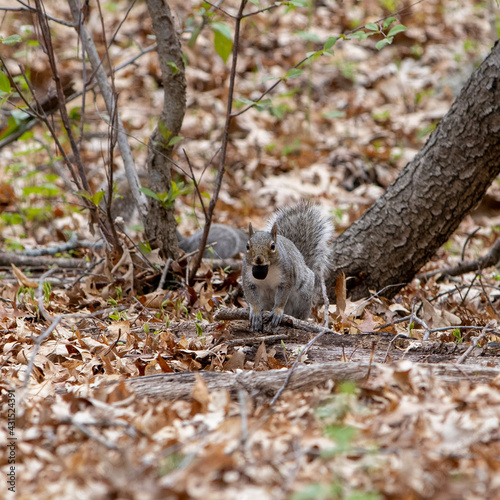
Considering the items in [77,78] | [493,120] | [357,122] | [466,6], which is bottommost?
[493,120]

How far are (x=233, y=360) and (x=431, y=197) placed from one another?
2131 mm

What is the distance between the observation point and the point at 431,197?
4461 mm

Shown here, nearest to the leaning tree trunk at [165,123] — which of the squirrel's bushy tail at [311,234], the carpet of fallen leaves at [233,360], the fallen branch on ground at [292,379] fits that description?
the carpet of fallen leaves at [233,360]

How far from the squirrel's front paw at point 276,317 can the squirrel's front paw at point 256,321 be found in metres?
0.09

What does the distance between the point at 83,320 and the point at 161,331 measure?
70 cm

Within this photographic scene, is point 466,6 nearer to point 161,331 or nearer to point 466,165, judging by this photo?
point 466,165

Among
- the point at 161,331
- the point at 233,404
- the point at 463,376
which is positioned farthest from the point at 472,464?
the point at 161,331

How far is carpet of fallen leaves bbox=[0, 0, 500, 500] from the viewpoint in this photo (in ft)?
5.87

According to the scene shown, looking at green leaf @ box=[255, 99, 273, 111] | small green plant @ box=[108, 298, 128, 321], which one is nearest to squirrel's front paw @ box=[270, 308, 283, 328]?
small green plant @ box=[108, 298, 128, 321]

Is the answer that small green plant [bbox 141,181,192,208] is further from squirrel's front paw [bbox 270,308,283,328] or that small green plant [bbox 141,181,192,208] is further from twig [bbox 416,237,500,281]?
twig [bbox 416,237,500,281]

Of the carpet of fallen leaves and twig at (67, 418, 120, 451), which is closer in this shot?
the carpet of fallen leaves

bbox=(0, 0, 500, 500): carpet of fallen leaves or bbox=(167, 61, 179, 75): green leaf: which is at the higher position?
bbox=(167, 61, 179, 75): green leaf

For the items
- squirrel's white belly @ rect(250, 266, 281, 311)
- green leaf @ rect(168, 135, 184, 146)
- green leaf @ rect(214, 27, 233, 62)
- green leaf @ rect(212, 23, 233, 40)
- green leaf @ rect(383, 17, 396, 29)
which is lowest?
squirrel's white belly @ rect(250, 266, 281, 311)

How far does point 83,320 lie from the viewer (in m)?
4.14
